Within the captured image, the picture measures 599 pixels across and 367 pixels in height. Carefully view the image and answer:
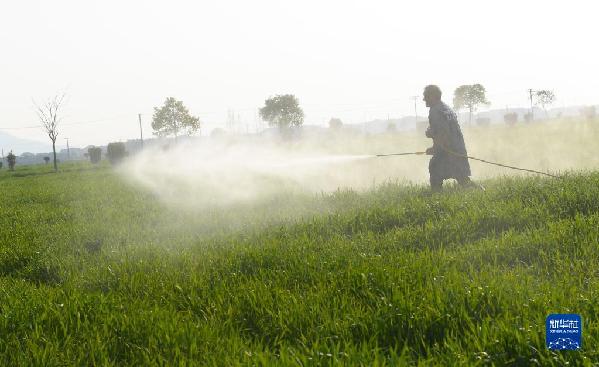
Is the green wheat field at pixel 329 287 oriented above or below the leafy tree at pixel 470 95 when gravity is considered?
below

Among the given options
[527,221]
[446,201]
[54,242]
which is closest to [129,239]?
[54,242]

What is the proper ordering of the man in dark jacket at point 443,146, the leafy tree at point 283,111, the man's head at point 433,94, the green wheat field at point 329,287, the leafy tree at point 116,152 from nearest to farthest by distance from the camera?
the green wheat field at point 329,287 → the man in dark jacket at point 443,146 → the man's head at point 433,94 → the leafy tree at point 116,152 → the leafy tree at point 283,111

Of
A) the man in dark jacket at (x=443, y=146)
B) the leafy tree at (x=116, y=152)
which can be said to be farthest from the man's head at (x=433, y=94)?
the leafy tree at (x=116, y=152)

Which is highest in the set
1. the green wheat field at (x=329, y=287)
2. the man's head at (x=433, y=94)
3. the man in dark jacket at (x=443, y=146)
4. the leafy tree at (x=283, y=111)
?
the leafy tree at (x=283, y=111)

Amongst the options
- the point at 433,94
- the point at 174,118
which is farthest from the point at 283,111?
the point at 433,94

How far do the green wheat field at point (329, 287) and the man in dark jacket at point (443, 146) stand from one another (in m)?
1.37

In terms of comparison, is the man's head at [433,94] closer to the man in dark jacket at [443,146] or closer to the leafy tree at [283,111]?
the man in dark jacket at [443,146]

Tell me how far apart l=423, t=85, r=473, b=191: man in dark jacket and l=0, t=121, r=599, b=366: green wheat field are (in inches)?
53.8

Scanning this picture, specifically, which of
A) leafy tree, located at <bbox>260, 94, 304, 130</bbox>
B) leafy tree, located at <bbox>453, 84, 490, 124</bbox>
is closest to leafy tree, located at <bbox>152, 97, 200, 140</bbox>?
leafy tree, located at <bbox>260, 94, 304, 130</bbox>

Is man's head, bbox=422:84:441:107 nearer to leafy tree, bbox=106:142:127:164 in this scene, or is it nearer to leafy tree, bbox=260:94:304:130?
leafy tree, bbox=106:142:127:164

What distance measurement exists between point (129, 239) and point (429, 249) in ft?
16.5

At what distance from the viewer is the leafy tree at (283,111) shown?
111m

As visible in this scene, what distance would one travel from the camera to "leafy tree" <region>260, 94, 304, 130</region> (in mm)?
110750

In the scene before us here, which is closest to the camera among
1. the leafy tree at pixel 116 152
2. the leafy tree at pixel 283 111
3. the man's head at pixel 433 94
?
the man's head at pixel 433 94
